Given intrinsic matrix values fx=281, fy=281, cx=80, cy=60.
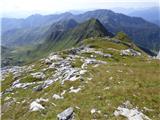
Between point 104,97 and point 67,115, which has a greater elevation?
point 104,97

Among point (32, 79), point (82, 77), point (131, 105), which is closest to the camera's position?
point (131, 105)

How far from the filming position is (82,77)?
39.9 metres

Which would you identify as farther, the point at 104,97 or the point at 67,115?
the point at 104,97

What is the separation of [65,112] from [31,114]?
4.42 metres

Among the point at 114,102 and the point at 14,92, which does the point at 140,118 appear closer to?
the point at 114,102

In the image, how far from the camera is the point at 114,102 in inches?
1126

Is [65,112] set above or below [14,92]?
above

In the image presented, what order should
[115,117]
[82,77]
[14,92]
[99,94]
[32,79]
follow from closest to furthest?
[115,117] < [99,94] < [82,77] < [14,92] < [32,79]

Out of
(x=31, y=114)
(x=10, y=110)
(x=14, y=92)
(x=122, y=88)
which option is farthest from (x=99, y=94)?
(x=14, y=92)

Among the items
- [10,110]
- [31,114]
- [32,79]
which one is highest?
[31,114]

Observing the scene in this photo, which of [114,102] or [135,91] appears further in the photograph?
[135,91]

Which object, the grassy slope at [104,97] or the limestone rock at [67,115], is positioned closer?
the limestone rock at [67,115]

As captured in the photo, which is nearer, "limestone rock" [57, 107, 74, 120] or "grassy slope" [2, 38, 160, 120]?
"limestone rock" [57, 107, 74, 120]

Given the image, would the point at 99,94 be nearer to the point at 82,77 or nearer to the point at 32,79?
the point at 82,77
